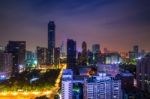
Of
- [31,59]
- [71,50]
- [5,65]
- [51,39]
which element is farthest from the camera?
[51,39]

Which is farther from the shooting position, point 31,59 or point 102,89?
point 31,59

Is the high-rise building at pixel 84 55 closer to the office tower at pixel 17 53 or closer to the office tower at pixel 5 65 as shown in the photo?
the office tower at pixel 17 53

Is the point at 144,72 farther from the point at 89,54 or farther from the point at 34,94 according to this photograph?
the point at 89,54

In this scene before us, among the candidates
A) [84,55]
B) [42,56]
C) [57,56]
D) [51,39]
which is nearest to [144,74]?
[84,55]

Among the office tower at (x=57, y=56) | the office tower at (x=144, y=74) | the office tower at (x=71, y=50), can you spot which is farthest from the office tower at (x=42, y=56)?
the office tower at (x=144, y=74)

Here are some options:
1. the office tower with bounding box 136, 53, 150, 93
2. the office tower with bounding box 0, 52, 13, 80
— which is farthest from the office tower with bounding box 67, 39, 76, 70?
the office tower with bounding box 136, 53, 150, 93

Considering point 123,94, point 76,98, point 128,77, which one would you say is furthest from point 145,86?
point 76,98

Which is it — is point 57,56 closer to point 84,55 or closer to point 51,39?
point 84,55
